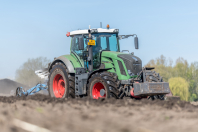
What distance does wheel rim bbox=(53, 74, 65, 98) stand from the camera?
37.2 feet

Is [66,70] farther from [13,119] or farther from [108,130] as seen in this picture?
[108,130]

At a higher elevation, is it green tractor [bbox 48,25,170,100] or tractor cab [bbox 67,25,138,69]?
tractor cab [bbox 67,25,138,69]

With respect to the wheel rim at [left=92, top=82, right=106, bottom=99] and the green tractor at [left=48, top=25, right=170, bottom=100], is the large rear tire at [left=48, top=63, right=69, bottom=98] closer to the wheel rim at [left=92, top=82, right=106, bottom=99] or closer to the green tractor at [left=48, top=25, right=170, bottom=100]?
the green tractor at [left=48, top=25, right=170, bottom=100]

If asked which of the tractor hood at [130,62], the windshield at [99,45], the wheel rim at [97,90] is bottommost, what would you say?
the wheel rim at [97,90]

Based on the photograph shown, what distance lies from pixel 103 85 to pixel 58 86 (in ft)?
9.76

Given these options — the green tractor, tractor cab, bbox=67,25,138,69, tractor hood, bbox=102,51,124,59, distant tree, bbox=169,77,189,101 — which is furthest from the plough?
distant tree, bbox=169,77,189,101

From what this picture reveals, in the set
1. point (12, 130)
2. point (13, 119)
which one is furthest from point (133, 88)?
point (12, 130)

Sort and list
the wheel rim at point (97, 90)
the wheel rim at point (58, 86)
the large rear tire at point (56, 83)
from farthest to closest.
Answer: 1. the wheel rim at point (58, 86)
2. the large rear tire at point (56, 83)
3. the wheel rim at point (97, 90)

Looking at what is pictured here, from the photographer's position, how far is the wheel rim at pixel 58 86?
37.2 ft

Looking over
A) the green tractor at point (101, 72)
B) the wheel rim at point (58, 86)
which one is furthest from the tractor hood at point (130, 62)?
the wheel rim at point (58, 86)

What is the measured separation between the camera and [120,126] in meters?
4.15

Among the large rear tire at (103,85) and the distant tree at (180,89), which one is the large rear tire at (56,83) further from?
the distant tree at (180,89)

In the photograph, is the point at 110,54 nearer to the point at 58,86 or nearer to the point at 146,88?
the point at 146,88

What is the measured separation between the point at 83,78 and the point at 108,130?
20.0 ft
